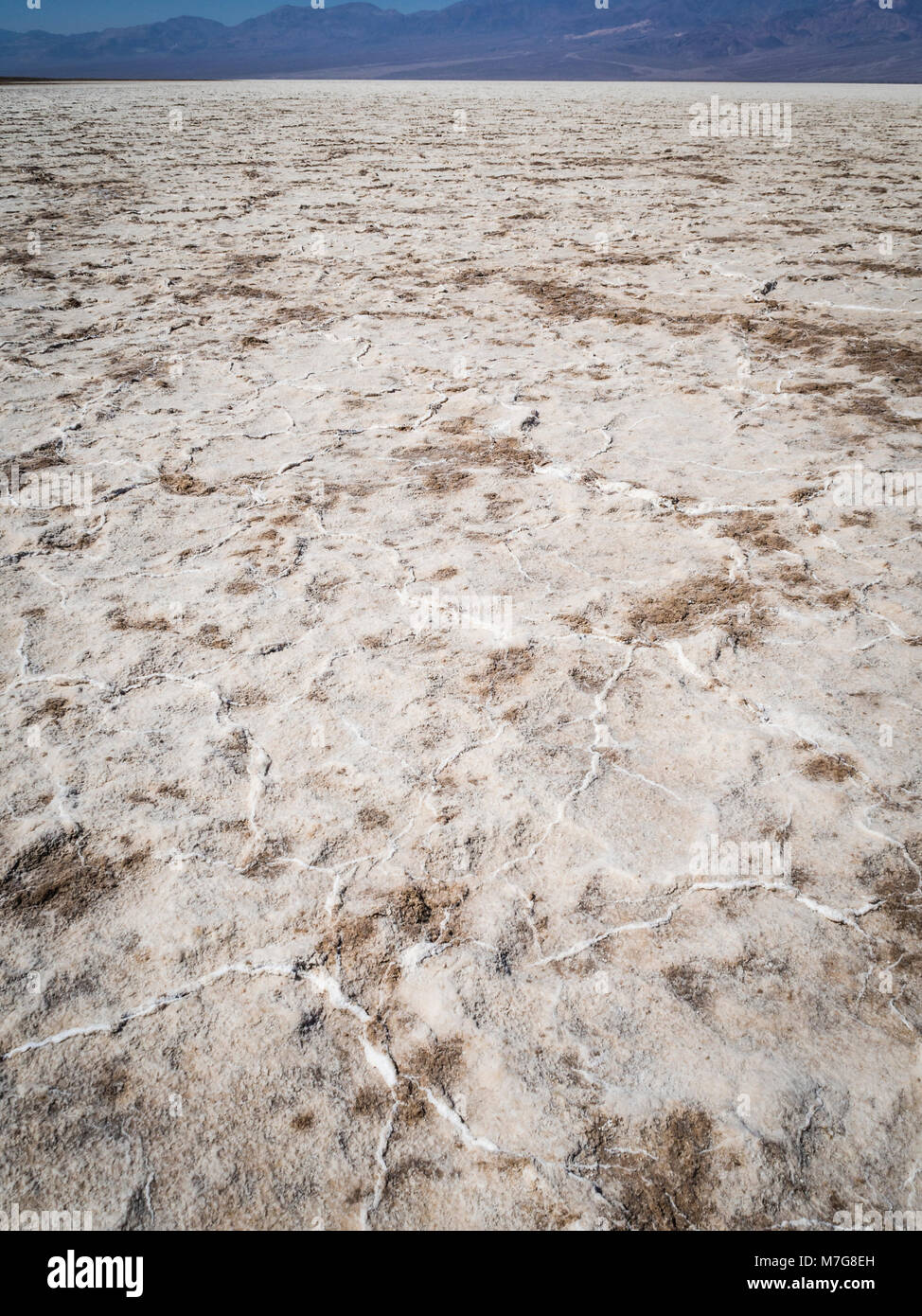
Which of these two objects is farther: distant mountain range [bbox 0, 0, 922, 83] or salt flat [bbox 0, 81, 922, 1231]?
distant mountain range [bbox 0, 0, 922, 83]

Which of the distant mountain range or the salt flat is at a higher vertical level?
the distant mountain range

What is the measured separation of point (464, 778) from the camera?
5.26 ft

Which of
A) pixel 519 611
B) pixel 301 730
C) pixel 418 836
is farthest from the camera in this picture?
pixel 519 611

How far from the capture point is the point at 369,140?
38.3ft

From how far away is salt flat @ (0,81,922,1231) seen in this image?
3.53ft

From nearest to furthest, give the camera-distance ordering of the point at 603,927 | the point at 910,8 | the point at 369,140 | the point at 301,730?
the point at 603,927, the point at 301,730, the point at 369,140, the point at 910,8

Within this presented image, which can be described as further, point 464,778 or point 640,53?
point 640,53

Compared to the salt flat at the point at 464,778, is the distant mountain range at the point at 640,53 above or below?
above

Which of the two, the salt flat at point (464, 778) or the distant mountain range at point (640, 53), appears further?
the distant mountain range at point (640, 53)

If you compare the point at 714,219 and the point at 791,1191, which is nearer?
the point at 791,1191

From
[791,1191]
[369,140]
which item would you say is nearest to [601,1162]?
[791,1191]

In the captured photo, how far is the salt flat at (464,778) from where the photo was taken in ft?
3.53

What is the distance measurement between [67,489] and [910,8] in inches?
8763

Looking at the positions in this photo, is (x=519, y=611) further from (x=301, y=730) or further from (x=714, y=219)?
(x=714, y=219)
